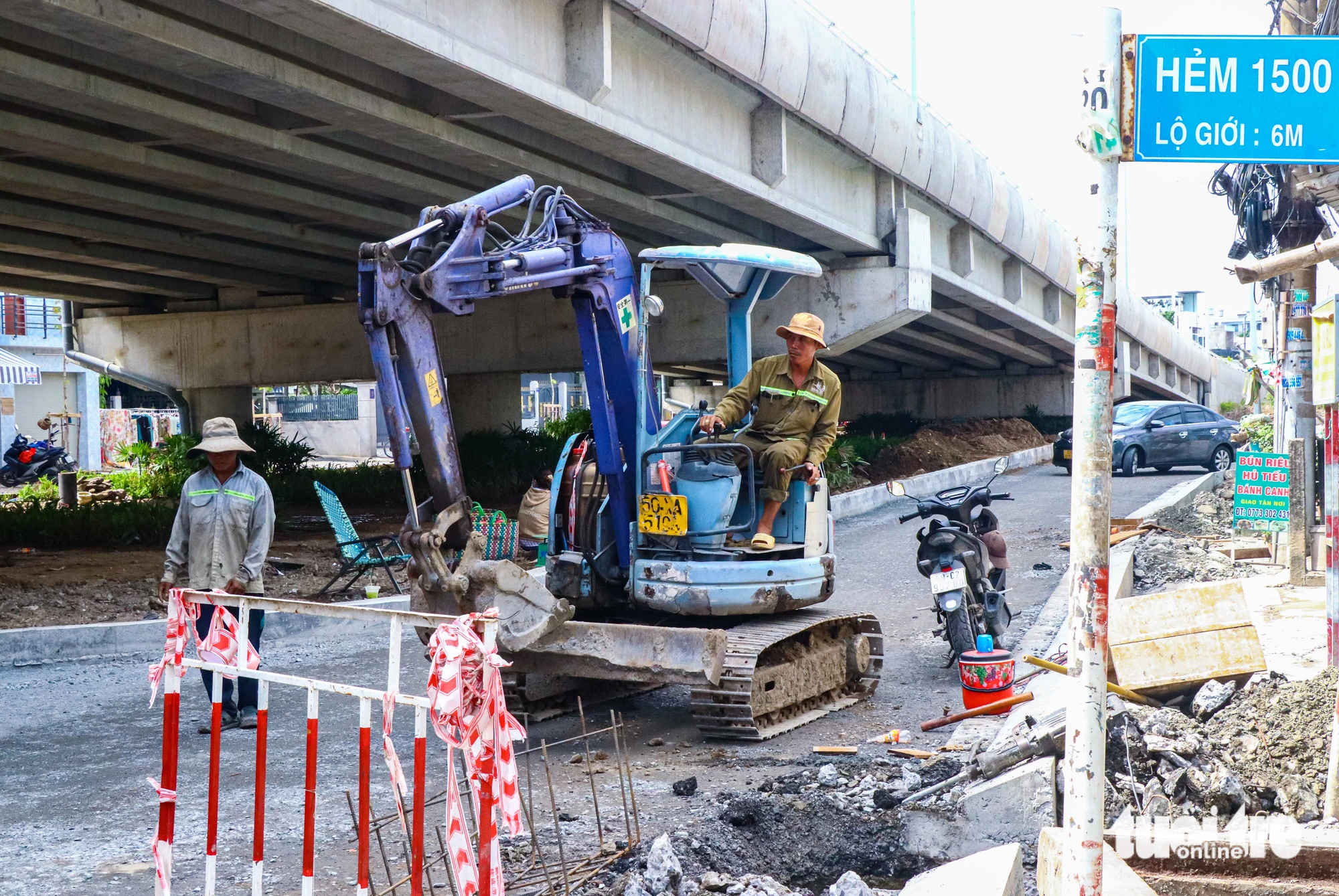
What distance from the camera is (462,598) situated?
269 inches

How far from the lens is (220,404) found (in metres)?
25.8

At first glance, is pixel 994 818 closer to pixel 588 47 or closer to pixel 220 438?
pixel 220 438

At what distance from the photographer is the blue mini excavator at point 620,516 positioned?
271 inches

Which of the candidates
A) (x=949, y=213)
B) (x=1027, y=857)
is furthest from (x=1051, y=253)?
(x=1027, y=857)

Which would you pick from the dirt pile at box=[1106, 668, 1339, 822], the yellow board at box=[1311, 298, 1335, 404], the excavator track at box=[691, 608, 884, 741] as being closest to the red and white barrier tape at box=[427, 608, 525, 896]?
the dirt pile at box=[1106, 668, 1339, 822]

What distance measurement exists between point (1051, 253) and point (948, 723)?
19.8 m

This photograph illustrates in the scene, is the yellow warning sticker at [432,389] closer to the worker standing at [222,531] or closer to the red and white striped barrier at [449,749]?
the worker standing at [222,531]

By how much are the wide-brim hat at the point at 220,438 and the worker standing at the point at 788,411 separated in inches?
113

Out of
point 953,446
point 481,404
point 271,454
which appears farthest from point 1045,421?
point 271,454

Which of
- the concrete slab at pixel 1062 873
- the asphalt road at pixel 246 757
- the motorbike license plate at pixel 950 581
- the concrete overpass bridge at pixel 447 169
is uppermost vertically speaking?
the concrete overpass bridge at pixel 447 169

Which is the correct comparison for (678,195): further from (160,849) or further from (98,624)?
(160,849)

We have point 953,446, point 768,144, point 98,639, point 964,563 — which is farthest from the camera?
point 953,446

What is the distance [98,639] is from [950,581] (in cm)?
662

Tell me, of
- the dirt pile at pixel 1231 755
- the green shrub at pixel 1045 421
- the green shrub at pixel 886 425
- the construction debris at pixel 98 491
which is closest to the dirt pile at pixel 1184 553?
the dirt pile at pixel 1231 755
